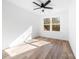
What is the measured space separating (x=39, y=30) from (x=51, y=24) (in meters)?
1.41

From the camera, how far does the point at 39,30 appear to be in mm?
7855

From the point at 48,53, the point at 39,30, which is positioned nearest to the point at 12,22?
the point at 48,53

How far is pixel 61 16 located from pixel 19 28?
3.64 metres

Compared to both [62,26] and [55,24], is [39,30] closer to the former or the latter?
[55,24]

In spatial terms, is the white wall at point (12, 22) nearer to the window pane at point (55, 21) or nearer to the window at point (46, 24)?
the window at point (46, 24)

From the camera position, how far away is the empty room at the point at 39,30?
10.7 feet

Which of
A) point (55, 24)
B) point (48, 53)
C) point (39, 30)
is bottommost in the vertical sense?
point (48, 53)

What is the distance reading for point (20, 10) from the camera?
4.91 meters

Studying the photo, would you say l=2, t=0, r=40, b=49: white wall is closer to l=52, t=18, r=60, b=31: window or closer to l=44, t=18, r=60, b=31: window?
l=44, t=18, r=60, b=31: window

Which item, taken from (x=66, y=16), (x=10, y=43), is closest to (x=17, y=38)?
(x=10, y=43)

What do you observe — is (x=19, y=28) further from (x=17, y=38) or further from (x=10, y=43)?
(x=10, y=43)

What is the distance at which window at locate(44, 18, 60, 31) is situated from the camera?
269 inches

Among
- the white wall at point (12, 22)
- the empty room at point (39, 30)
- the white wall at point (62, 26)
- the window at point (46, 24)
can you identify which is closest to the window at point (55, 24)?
the empty room at point (39, 30)

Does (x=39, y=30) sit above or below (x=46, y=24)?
below
